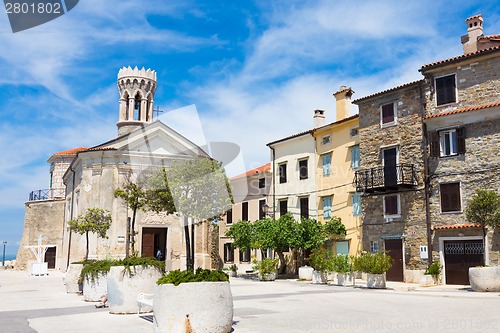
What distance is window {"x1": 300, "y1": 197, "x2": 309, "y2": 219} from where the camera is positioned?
35.2 m

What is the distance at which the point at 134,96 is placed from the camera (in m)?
45.0

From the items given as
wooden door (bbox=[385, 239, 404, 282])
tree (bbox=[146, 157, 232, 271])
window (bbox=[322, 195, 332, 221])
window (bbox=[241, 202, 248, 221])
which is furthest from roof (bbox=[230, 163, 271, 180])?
tree (bbox=[146, 157, 232, 271])

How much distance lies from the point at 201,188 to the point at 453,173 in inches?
669

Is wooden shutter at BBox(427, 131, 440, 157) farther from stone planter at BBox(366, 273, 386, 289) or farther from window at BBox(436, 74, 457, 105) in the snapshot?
stone planter at BBox(366, 273, 386, 289)

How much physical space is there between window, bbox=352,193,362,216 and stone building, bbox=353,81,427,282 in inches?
36.2

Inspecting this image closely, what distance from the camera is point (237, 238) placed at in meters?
35.8

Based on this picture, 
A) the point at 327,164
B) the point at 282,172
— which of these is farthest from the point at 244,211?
the point at 327,164

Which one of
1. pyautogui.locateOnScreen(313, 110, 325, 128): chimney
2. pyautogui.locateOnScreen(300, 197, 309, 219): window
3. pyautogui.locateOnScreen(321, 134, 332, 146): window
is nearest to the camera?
pyautogui.locateOnScreen(321, 134, 332, 146): window

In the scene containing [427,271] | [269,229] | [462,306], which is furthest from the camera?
[269,229]

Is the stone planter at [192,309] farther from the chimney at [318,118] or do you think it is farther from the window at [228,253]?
the window at [228,253]

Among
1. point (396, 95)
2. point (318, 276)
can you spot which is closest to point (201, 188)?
point (318, 276)

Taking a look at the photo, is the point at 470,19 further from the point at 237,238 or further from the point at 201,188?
the point at 201,188

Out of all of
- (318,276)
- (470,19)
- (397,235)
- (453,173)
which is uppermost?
(470,19)

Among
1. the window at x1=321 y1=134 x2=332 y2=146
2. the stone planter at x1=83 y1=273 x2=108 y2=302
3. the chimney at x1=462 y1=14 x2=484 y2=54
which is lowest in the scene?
the stone planter at x1=83 y1=273 x2=108 y2=302
